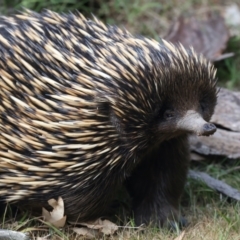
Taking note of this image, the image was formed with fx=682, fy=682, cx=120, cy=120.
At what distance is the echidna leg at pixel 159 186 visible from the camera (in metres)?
3.79

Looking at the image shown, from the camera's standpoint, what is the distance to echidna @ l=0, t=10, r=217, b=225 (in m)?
3.26

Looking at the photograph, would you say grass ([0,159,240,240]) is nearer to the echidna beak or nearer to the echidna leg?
the echidna leg

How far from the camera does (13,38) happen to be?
3.52m

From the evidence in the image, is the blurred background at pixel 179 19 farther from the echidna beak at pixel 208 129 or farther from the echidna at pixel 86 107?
the echidna beak at pixel 208 129

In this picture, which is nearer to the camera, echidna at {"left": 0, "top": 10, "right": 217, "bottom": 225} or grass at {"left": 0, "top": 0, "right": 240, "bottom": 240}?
echidna at {"left": 0, "top": 10, "right": 217, "bottom": 225}

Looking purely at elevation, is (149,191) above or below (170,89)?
below

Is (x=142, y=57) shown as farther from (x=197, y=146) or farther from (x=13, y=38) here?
(x=197, y=146)

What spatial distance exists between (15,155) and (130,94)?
2.15 ft

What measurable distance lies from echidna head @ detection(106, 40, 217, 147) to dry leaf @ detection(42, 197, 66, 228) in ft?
1.66

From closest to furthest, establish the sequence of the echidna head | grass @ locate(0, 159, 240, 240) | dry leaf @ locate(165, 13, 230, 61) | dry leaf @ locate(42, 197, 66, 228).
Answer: the echidna head → dry leaf @ locate(42, 197, 66, 228) → grass @ locate(0, 159, 240, 240) → dry leaf @ locate(165, 13, 230, 61)

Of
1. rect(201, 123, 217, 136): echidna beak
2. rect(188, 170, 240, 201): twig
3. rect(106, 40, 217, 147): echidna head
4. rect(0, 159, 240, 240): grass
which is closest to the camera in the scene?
rect(201, 123, 217, 136): echidna beak

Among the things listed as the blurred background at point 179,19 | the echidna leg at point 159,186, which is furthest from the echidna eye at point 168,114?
the blurred background at point 179,19

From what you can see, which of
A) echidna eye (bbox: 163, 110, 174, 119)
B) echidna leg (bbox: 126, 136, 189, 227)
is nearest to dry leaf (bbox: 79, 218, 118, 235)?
echidna leg (bbox: 126, 136, 189, 227)

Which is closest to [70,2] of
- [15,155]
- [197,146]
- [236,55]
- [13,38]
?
[236,55]
